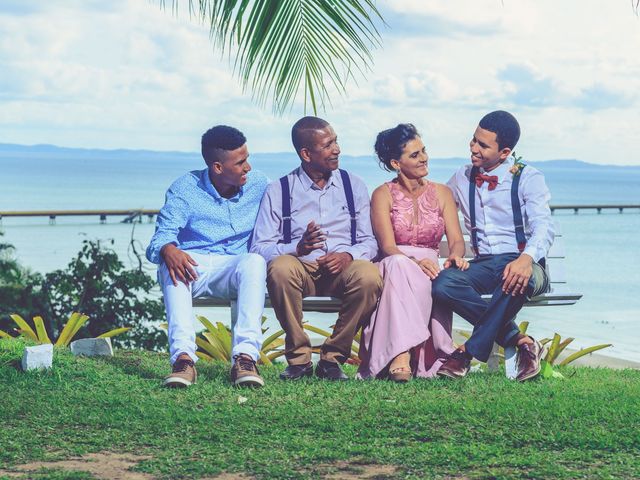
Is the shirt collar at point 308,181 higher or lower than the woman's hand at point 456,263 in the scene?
higher

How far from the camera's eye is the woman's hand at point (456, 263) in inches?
240

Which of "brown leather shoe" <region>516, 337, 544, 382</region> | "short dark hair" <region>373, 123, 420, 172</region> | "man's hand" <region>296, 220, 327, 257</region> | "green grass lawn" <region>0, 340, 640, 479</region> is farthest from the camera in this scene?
"short dark hair" <region>373, 123, 420, 172</region>

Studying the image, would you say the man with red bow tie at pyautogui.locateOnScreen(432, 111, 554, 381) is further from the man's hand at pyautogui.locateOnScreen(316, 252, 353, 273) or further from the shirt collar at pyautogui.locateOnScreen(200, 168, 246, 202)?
the shirt collar at pyautogui.locateOnScreen(200, 168, 246, 202)

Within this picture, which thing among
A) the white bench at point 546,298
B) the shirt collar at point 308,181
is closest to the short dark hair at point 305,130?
the shirt collar at point 308,181

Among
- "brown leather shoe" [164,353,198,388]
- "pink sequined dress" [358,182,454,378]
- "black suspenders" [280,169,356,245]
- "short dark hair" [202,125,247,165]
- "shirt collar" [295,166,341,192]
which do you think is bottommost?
"brown leather shoe" [164,353,198,388]

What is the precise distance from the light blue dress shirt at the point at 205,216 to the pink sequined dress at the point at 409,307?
0.84 metres

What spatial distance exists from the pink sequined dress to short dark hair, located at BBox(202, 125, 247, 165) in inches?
36.4

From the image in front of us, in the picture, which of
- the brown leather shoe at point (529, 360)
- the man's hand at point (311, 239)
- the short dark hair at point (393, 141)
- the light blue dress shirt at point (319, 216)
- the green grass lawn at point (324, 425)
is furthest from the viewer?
the short dark hair at point (393, 141)

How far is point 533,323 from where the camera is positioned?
26.9 metres

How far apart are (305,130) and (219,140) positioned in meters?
0.49

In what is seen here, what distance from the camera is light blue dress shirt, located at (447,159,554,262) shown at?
6.16 m

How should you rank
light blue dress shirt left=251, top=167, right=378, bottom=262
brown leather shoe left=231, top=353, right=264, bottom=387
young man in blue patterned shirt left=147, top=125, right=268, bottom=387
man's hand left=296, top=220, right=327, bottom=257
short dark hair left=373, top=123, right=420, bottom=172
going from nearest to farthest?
brown leather shoe left=231, top=353, right=264, bottom=387
young man in blue patterned shirt left=147, top=125, right=268, bottom=387
man's hand left=296, top=220, right=327, bottom=257
light blue dress shirt left=251, top=167, right=378, bottom=262
short dark hair left=373, top=123, right=420, bottom=172

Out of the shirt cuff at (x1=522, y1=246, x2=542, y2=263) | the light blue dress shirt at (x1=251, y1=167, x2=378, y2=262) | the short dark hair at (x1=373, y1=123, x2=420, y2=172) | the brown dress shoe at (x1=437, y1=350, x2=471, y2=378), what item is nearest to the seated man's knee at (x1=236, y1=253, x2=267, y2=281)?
the light blue dress shirt at (x1=251, y1=167, x2=378, y2=262)

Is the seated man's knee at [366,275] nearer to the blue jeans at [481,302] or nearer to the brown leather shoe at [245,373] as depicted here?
the blue jeans at [481,302]
